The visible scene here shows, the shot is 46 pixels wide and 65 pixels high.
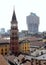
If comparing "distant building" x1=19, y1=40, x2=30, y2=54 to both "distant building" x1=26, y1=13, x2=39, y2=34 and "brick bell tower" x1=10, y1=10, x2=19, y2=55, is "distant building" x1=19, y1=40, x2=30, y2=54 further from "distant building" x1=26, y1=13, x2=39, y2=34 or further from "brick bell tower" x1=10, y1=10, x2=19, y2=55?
"distant building" x1=26, y1=13, x2=39, y2=34

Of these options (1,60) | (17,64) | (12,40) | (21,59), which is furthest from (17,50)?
(1,60)

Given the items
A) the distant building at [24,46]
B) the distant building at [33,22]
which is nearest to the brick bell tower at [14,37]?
the distant building at [24,46]

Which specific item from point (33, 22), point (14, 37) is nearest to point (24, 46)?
point (14, 37)

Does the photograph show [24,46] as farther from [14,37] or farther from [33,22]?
[33,22]

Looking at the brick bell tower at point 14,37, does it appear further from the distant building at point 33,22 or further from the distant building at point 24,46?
the distant building at point 33,22

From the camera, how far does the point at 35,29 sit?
178750mm

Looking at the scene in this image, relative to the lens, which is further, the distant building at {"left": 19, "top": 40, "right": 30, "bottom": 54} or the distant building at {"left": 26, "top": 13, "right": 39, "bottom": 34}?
the distant building at {"left": 26, "top": 13, "right": 39, "bottom": 34}

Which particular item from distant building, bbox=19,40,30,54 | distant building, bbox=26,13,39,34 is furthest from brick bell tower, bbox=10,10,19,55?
distant building, bbox=26,13,39,34

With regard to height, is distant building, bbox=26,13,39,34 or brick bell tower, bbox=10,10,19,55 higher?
distant building, bbox=26,13,39,34

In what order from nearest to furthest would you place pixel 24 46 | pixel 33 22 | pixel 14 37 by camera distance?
pixel 14 37, pixel 24 46, pixel 33 22

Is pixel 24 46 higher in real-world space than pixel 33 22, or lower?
lower

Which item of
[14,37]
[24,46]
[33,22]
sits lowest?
[24,46]

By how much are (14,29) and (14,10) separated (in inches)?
217

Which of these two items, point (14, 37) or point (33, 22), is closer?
point (14, 37)
